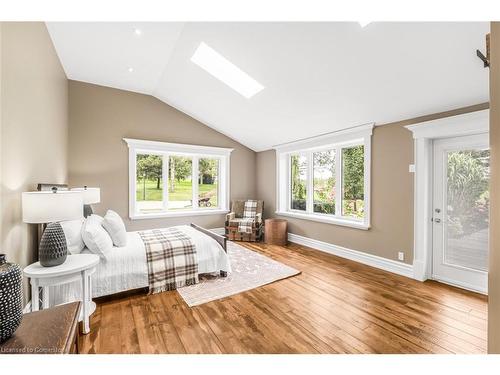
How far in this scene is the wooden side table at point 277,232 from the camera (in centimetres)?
490

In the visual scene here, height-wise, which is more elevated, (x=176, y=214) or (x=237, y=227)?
(x=176, y=214)

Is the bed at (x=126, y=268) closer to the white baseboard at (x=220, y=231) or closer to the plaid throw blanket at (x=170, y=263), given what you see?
the plaid throw blanket at (x=170, y=263)

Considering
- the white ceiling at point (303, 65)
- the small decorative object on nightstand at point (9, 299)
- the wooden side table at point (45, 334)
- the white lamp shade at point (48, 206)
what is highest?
the white ceiling at point (303, 65)

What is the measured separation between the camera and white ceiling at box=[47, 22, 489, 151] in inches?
85.5

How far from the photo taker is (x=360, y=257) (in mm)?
3750

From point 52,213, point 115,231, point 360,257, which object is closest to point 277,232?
point 360,257

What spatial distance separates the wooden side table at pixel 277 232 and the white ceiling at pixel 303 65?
1.84 meters

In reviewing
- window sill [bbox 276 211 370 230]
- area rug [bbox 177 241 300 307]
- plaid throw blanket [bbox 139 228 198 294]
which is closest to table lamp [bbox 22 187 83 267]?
plaid throw blanket [bbox 139 228 198 294]

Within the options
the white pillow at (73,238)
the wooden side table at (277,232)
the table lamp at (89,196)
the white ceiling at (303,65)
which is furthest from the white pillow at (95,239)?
the wooden side table at (277,232)

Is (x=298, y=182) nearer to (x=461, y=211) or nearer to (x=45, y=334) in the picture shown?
(x=461, y=211)

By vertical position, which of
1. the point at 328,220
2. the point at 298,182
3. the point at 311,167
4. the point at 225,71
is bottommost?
the point at 328,220

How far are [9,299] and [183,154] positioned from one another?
4.58 metres

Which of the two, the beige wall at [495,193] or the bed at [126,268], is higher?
the beige wall at [495,193]
